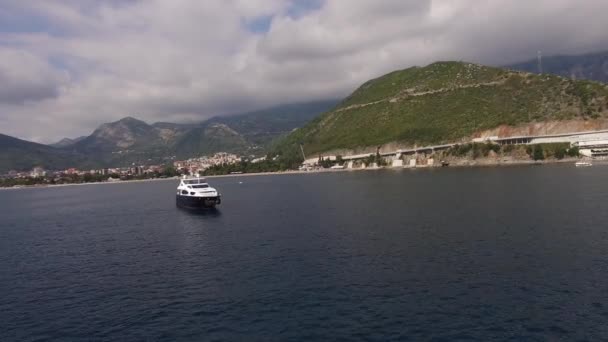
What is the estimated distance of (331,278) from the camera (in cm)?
4088

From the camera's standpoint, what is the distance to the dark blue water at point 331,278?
100ft

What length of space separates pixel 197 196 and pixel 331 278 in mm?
68348

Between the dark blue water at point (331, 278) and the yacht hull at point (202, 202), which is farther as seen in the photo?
the yacht hull at point (202, 202)

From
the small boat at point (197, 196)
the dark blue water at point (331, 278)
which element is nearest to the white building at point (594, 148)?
the dark blue water at point (331, 278)

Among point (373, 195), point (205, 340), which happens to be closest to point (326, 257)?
point (205, 340)

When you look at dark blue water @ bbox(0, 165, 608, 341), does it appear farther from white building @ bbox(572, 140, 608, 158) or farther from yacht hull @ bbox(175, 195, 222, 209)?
white building @ bbox(572, 140, 608, 158)

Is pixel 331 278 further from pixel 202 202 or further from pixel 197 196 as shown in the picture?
pixel 197 196

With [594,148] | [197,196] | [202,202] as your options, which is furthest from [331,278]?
[594,148]

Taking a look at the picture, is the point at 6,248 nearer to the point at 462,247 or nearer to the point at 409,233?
the point at 409,233

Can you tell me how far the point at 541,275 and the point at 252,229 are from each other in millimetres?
43718

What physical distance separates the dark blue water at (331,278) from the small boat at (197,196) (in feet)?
79.9

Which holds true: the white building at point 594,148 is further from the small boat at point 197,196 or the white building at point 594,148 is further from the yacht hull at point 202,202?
the yacht hull at point 202,202

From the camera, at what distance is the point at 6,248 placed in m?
70.6

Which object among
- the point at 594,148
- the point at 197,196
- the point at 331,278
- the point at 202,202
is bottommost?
the point at 331,278
